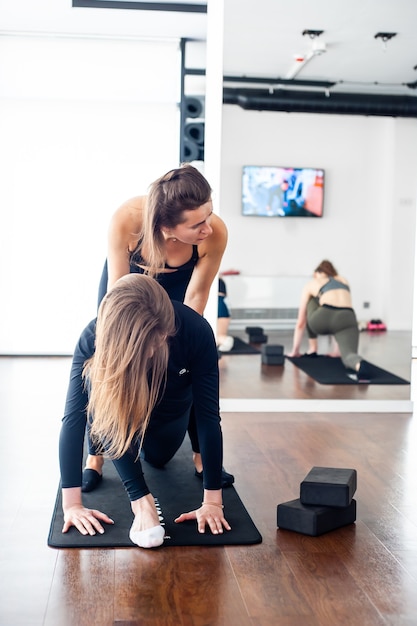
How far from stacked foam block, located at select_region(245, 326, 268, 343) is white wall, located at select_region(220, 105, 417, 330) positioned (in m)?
0.32

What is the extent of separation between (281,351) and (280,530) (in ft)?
7.42

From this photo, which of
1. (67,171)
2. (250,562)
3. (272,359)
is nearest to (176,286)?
(250,562)

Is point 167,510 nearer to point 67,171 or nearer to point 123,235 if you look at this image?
point 123,235

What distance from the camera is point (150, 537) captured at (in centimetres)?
219

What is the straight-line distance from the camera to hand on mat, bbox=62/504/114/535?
230cm

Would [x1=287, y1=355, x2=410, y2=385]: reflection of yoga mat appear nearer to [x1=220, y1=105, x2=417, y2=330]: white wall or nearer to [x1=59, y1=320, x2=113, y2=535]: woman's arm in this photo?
[x1=220, y1=105, x2=417, y2=330]: white wall

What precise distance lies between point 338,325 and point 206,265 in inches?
76.6

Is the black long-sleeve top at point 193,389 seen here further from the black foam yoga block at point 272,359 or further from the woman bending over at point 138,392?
the black foam yoga block at point 272,359

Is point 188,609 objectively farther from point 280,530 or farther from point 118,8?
point 118,8

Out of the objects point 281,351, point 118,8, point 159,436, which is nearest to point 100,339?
point 159,436

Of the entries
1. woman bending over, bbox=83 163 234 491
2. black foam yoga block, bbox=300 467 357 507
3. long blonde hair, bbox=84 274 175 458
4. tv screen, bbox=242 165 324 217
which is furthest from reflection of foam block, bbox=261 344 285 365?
long blonde hair, bbox=84 274 175 458

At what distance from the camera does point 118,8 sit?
5070 millimetres

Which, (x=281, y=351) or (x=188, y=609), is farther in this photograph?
(x=281, y=351)

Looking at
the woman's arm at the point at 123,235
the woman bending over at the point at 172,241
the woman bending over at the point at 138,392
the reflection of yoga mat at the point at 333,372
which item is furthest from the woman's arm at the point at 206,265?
the reflection of yoga mat at the point at 333,372
